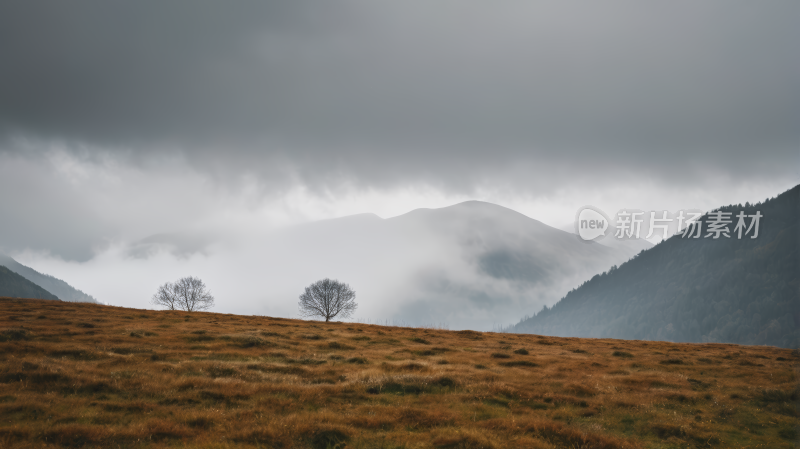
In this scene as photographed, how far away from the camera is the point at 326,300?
3344 inches

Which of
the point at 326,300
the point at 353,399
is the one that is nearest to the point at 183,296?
the point at 326,300

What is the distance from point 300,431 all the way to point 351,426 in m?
1.65

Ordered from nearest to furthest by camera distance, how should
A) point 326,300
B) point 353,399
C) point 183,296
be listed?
point 353,399 → point 326,300 → point 183,296

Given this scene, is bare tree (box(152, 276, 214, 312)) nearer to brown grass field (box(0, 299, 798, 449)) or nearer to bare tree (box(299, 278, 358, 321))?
bare tree (box(299, 278, 358, 321))

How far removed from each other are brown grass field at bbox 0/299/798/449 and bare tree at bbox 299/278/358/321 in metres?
56.3

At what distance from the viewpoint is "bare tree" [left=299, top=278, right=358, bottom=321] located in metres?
85.0

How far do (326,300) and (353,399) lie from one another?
2787 inches

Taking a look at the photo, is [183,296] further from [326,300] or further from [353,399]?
[353,399]

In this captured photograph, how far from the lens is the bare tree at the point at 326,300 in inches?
3346

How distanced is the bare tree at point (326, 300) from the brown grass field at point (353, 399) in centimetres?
5630

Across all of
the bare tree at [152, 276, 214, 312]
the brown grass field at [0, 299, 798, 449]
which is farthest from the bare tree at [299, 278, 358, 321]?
the brown grass field at [0, 299, 798, 449]

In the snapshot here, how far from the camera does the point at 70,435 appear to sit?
35.0 ft

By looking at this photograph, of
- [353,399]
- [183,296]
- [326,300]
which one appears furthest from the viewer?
[183,296]

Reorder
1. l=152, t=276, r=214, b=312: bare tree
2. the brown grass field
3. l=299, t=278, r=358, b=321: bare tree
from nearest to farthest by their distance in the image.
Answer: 1. the brown grass field
2. l=299, t=278, r=358, b=321: bare tree
3. l=152, t=276, r=214, b=312: bare tree
